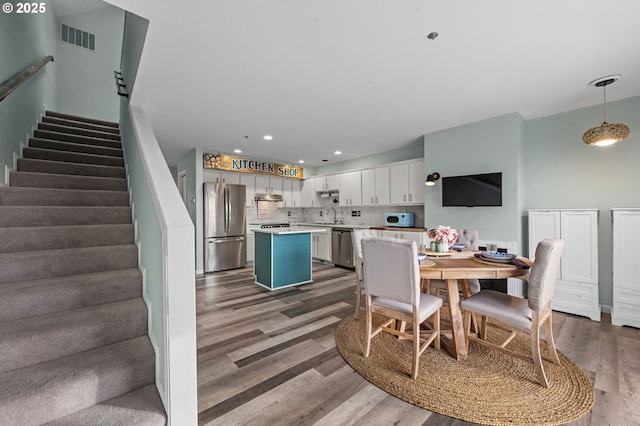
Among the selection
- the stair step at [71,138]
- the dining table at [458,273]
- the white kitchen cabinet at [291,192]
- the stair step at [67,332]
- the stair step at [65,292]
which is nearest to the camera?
the stair step at [67,332]

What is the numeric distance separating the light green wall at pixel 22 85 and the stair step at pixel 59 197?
30cm

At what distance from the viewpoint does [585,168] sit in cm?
337

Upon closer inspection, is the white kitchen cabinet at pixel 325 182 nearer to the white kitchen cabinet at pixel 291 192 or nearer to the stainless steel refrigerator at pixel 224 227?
the white kitchen cabinet at pixel 291 192

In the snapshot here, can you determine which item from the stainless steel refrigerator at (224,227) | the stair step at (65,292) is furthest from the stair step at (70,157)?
the stainless steel refrigerator at (224,227)

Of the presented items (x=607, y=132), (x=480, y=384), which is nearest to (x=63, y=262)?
(x=480, y=384)

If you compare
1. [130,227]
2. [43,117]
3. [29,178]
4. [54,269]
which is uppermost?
[43,117]

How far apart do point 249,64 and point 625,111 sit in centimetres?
433

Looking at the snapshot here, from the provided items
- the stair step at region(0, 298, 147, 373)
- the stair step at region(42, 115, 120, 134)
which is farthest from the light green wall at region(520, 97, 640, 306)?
the stair step at region(42, 115, 120, 134)

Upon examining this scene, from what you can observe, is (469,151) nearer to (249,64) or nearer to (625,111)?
(625,111)

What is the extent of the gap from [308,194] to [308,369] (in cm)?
543

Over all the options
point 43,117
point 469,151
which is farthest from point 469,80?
point 43,117

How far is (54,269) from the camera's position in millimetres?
1914

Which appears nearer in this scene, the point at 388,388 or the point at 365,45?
the point at 388,388

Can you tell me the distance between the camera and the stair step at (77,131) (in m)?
3.59
